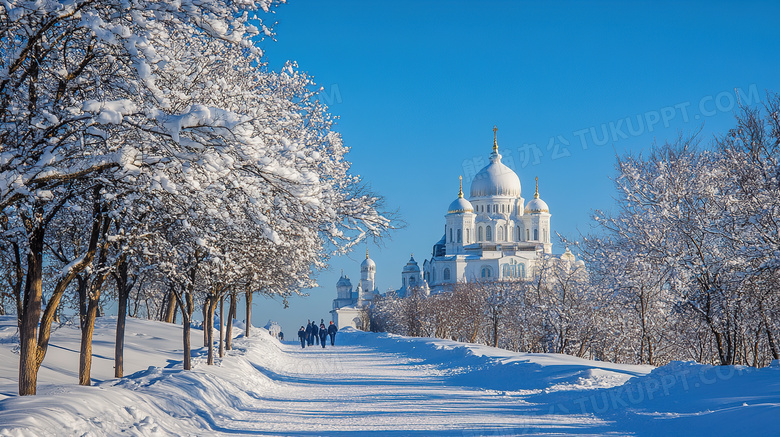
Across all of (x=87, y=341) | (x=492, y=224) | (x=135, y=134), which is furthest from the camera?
(x=492, y=224)

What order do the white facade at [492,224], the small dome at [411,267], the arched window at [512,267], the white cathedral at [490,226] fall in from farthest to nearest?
1. the small dome at [411,267]
2. the white facade at [492,224]
3. the white cathedral at [490,226]
4. the arched window at [512,267]

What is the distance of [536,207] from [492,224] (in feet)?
29.8

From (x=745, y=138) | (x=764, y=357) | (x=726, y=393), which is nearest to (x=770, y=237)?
(x=745, y=138)

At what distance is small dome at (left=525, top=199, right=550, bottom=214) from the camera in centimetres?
13175

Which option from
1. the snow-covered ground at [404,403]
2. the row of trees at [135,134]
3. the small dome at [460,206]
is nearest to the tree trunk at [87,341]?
the snow-covered ground at [404,403]

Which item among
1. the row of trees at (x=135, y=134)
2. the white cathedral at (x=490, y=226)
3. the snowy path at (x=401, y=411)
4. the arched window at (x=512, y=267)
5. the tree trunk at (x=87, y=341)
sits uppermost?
the white cathedral at (x=490, y=226)

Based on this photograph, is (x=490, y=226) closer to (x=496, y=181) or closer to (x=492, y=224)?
(x=492, y=224)

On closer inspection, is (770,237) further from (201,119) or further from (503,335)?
(503,335)

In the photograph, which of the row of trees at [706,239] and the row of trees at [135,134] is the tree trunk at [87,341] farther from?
the row of trees at [706,239]

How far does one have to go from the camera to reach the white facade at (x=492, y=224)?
5089 inches

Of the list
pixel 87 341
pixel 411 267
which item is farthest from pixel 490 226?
pixel 87 341

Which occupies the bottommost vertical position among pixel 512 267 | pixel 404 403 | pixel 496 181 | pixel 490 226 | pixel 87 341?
pixel 404 403

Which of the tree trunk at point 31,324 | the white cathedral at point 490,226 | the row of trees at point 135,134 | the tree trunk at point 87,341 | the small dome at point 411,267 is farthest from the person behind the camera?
the small dome at point 411,267

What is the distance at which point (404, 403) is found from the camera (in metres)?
13.1
